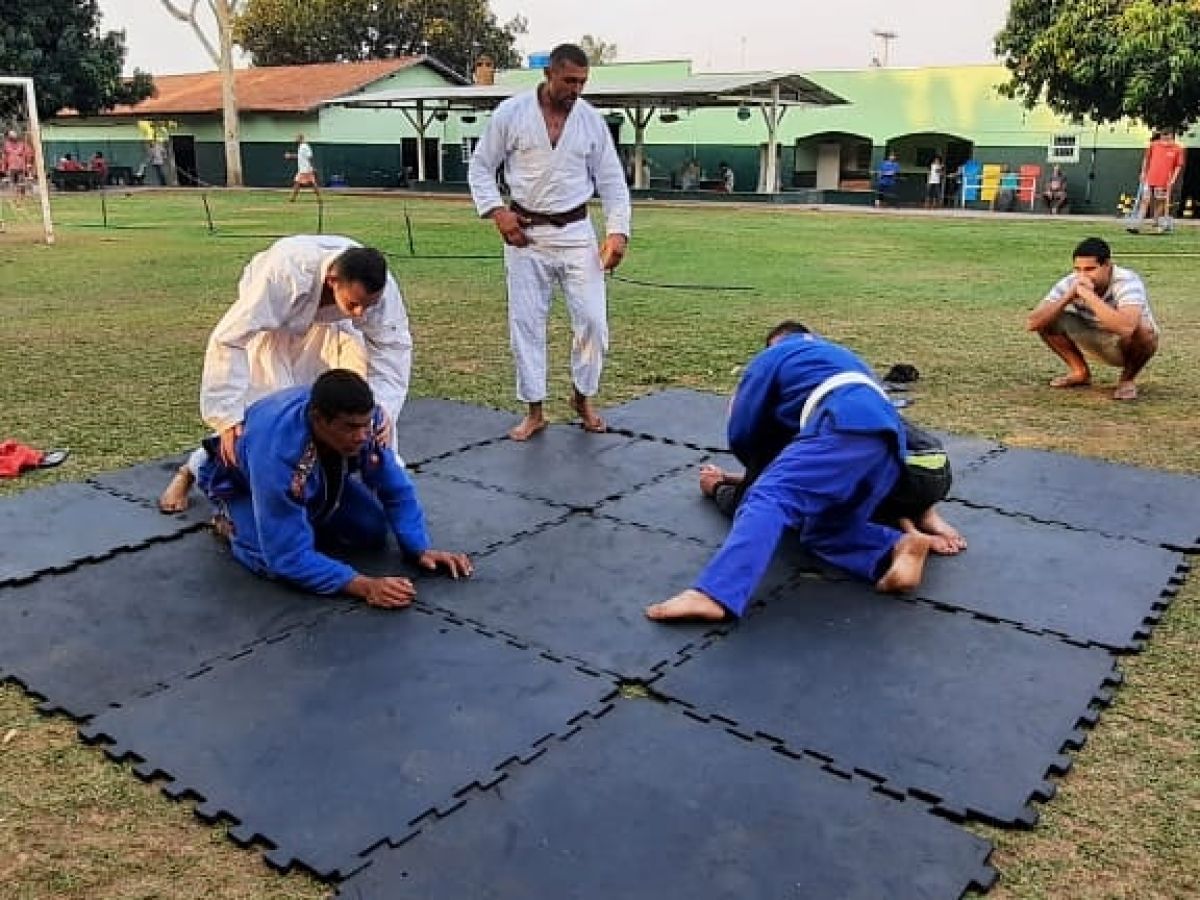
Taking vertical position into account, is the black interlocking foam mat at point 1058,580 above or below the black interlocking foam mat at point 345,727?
above

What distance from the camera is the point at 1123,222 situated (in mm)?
20453

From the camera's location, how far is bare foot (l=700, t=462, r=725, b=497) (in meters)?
3.99

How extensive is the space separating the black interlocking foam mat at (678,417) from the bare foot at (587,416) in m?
0.07

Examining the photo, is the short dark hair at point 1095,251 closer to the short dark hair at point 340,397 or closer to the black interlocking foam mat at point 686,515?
the black interlocking foam mat at point 686,515

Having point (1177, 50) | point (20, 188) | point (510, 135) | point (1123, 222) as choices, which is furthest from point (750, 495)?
point (1123, 222)

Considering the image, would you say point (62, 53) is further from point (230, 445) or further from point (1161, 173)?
point (230, 445)

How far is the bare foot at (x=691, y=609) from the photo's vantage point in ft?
9.74

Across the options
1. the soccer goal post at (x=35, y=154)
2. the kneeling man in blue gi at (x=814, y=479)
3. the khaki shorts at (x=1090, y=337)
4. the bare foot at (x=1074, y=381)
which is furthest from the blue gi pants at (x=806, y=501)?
the soccer goal post at (x=35, y=154)

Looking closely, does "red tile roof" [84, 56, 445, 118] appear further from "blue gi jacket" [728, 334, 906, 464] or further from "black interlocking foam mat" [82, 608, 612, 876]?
"black interlocking foam mat" [82, 608, 612, 876]

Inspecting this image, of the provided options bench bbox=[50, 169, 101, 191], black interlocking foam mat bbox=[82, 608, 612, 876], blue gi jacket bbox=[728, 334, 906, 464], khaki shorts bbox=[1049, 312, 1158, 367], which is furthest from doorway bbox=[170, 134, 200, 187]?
black interlocking foam mat bbox=[82, 608, 612, 876]

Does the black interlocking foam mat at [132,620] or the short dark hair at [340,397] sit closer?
the black interlocking foam mat at [132,620]

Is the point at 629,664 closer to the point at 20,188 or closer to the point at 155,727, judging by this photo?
the point at 155,727

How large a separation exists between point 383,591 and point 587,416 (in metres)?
2.14

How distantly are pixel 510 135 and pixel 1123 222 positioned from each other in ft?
63.4
